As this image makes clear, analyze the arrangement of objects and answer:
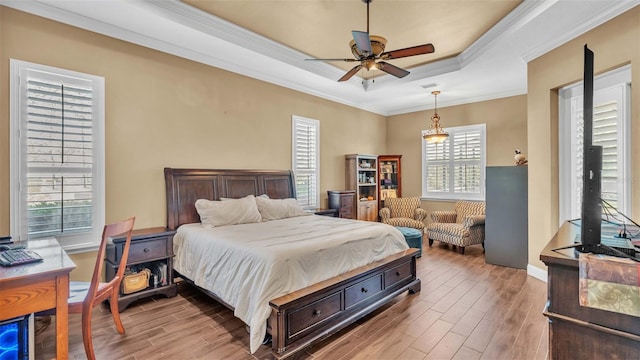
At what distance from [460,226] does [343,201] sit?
86.2 inches

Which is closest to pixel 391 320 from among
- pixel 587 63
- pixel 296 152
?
pixel 587 63

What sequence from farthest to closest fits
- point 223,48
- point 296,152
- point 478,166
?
point 478,166 < point 296,152 < point 223,48

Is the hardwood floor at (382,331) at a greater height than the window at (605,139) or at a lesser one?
lesser

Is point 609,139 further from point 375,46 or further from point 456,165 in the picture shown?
point 456,165

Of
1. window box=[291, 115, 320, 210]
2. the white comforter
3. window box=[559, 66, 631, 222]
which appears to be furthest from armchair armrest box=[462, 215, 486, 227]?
window box=[291, 115, 320, 210]

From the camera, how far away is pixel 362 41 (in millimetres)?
2654

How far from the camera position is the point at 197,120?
13.7 feet

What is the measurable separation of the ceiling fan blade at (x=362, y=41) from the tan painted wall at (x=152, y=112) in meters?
2.46

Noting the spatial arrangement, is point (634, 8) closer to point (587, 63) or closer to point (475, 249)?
point (587, 63)

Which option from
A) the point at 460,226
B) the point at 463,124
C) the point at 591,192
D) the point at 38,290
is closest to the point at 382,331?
the point at 591,192

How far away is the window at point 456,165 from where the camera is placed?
6.42 m

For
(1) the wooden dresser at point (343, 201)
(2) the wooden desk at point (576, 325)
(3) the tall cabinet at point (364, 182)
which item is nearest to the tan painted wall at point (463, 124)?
(3) the tall cabinet at point (364, 182)

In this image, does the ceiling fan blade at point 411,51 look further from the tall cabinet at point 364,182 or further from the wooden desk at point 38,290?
the tall cabinet at point 364,182

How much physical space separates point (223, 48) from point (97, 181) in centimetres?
221
